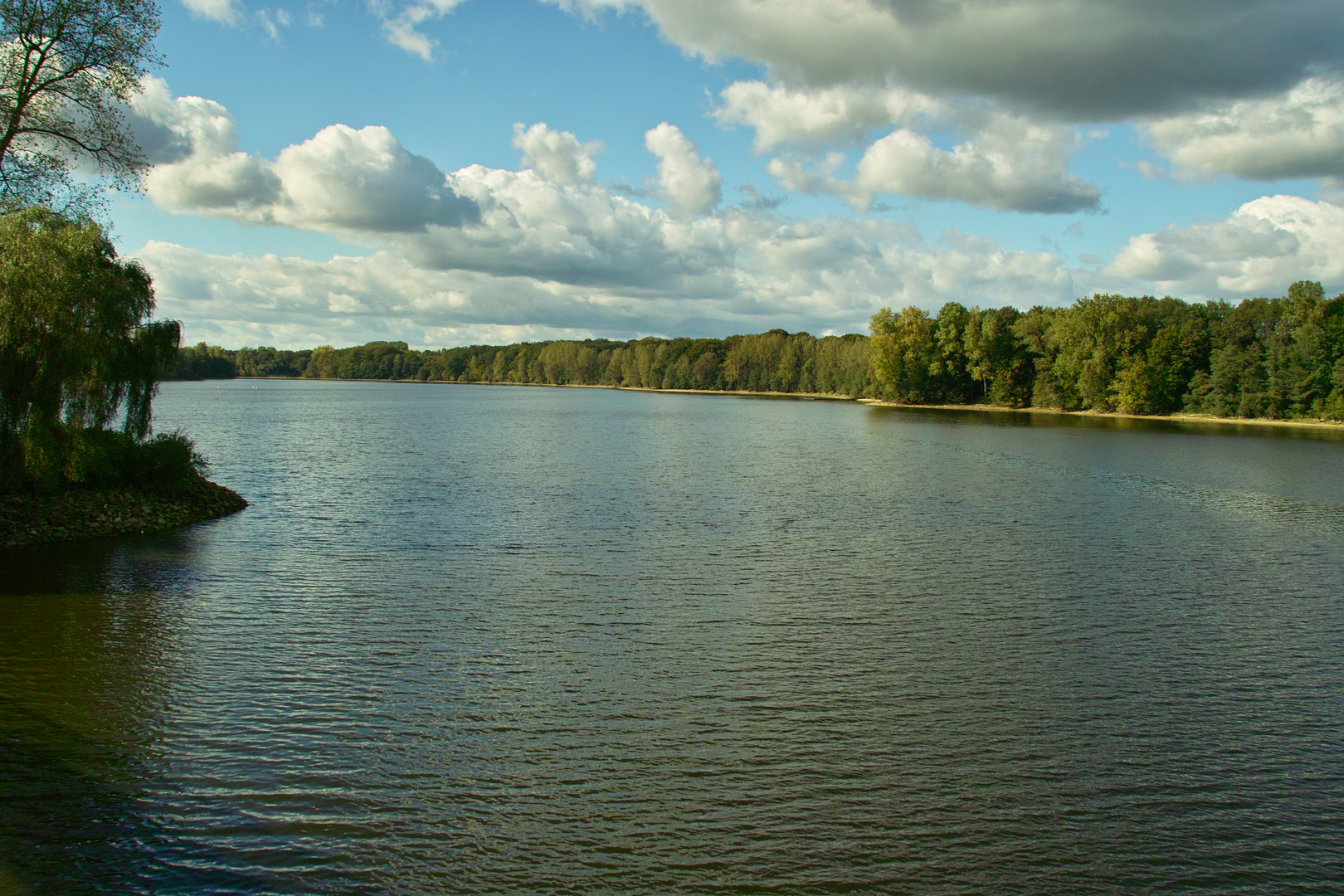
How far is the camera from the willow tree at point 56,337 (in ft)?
72.5

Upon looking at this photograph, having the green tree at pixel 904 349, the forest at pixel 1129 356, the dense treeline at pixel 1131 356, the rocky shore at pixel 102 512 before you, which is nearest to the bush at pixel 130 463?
the rocky shore at pixel 102 512

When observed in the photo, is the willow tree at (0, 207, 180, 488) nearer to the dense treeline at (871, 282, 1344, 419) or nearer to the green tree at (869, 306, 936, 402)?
the dense treeline at (871, 282, 1344, 419)

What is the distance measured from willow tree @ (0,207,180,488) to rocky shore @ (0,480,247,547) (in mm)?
1044

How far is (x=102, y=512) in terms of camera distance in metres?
25.3

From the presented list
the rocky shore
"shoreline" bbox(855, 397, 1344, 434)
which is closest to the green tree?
"shoreline" bbox(855, 397, 1344, 434)

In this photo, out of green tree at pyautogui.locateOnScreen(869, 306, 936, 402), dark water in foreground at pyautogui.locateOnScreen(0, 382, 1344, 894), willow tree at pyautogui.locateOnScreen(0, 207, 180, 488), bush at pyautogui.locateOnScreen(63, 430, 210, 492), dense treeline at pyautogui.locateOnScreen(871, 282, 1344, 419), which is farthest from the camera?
green tree at pyautogui.locateOnScreen(869, 306, 936, 402)

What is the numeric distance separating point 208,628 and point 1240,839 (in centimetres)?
1697

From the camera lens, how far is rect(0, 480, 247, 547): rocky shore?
2328 cm

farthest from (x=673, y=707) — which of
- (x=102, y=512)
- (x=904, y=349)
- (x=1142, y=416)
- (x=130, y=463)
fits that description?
(x=904, y=349)

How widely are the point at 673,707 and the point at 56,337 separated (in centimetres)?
2165

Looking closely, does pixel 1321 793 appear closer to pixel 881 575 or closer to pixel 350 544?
pixel 881 575

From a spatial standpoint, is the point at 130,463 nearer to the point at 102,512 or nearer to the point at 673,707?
the point at 102,512

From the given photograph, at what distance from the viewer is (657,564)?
2167 cm

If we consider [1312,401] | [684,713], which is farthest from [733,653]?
[1312,401]
